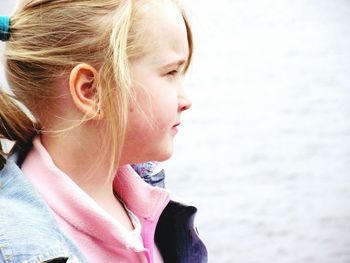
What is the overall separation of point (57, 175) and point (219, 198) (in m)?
1.06

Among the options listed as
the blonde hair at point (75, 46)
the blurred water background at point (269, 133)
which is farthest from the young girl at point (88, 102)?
the blurred water background at point (269, 133)

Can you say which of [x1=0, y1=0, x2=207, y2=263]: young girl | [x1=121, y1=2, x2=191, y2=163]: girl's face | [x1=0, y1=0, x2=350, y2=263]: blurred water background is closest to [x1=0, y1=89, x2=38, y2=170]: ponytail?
[x1=0, y1=0, x2=207, y2=263]: young girl

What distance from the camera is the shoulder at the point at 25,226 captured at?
1.63 feet

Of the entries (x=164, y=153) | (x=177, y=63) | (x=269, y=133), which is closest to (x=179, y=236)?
(x=164, y=153)

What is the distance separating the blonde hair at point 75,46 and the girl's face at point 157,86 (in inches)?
0.6

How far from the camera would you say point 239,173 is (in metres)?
1.69

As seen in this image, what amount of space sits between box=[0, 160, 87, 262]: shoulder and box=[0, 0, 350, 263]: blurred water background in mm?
744

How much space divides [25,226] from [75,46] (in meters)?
0.21

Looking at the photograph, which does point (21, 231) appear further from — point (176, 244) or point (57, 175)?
point (176, 244)

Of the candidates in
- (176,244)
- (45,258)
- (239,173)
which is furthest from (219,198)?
(45,258)

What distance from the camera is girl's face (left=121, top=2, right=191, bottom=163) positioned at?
0.62 m

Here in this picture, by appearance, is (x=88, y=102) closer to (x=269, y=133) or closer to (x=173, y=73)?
(x=173, y=73)

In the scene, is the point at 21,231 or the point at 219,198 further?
the point at 219,198

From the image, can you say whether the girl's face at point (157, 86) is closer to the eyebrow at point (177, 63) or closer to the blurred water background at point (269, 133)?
the eyebrow at point (177, 63)
